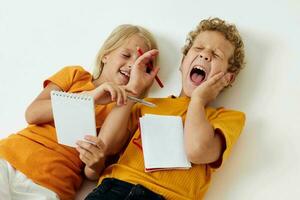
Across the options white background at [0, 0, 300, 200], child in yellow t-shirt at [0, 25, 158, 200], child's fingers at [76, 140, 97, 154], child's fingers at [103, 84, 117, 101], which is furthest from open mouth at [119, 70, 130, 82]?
child's fingers at [76, 140, 97, 154]

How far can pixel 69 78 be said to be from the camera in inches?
53.8

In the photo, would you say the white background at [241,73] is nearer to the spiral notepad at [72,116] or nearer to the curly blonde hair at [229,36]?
the curly blonde hair at [229,36]

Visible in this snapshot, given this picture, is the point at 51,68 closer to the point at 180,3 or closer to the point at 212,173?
the point at 180,3

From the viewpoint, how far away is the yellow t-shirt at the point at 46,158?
119 centimetres

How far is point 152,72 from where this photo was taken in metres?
1.33

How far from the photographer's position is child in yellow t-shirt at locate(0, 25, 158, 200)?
1167 millimetres

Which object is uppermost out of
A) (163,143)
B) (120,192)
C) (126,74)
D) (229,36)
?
(229,36)

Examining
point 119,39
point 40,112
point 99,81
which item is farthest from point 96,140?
point 119,39

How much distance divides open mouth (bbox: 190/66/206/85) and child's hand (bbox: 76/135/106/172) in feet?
1.05

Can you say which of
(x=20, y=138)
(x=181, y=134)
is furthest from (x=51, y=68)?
(x=181, y=134)

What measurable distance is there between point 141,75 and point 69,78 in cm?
23

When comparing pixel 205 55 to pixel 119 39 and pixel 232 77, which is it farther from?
pixel 119 39

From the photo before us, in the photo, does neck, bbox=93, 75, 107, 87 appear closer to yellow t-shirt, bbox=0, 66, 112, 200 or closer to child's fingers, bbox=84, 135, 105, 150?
yellow t-shirt, bbox=0, 66, 112, 200

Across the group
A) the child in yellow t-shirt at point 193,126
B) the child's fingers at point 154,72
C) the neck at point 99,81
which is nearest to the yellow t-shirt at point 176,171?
the child in yellow t-shirt at point 193,126
